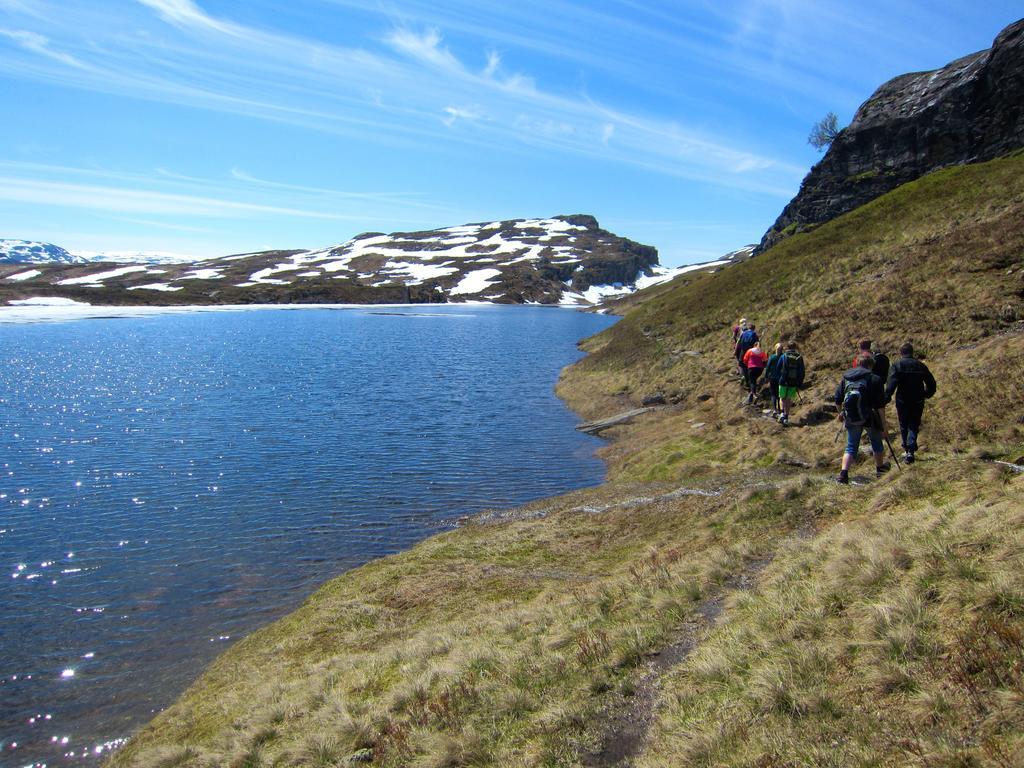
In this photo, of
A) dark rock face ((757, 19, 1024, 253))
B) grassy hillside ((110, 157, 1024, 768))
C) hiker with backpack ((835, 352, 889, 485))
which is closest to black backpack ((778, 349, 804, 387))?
grassy hillside ((110, 157, 1024, 768))

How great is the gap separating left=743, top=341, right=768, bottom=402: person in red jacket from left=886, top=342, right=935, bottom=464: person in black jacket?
10213mm

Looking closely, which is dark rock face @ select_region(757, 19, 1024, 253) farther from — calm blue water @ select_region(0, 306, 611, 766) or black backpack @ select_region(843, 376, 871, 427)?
black backpack @ select_region(843, 376, 871, 427)

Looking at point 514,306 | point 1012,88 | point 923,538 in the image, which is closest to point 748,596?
point 923,538

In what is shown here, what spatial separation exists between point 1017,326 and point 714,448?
11.4 m

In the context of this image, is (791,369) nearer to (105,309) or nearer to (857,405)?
(857,405)

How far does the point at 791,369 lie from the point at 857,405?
7.96 meters

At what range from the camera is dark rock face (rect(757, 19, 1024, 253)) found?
159ft

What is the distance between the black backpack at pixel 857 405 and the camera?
14.2 meters

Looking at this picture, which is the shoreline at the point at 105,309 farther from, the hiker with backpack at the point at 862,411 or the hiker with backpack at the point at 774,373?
the hiker with backpack at the point at 862,411

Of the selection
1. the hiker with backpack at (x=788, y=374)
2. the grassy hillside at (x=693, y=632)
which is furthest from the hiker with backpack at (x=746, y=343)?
the grassy hillside at (x=693, y=632)

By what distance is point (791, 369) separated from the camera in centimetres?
2192

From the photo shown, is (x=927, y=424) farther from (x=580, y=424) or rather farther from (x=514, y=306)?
(x=514, y=306)

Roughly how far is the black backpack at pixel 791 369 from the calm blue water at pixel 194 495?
312 inches

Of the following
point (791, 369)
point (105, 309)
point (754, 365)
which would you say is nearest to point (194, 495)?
point (791, 369)
